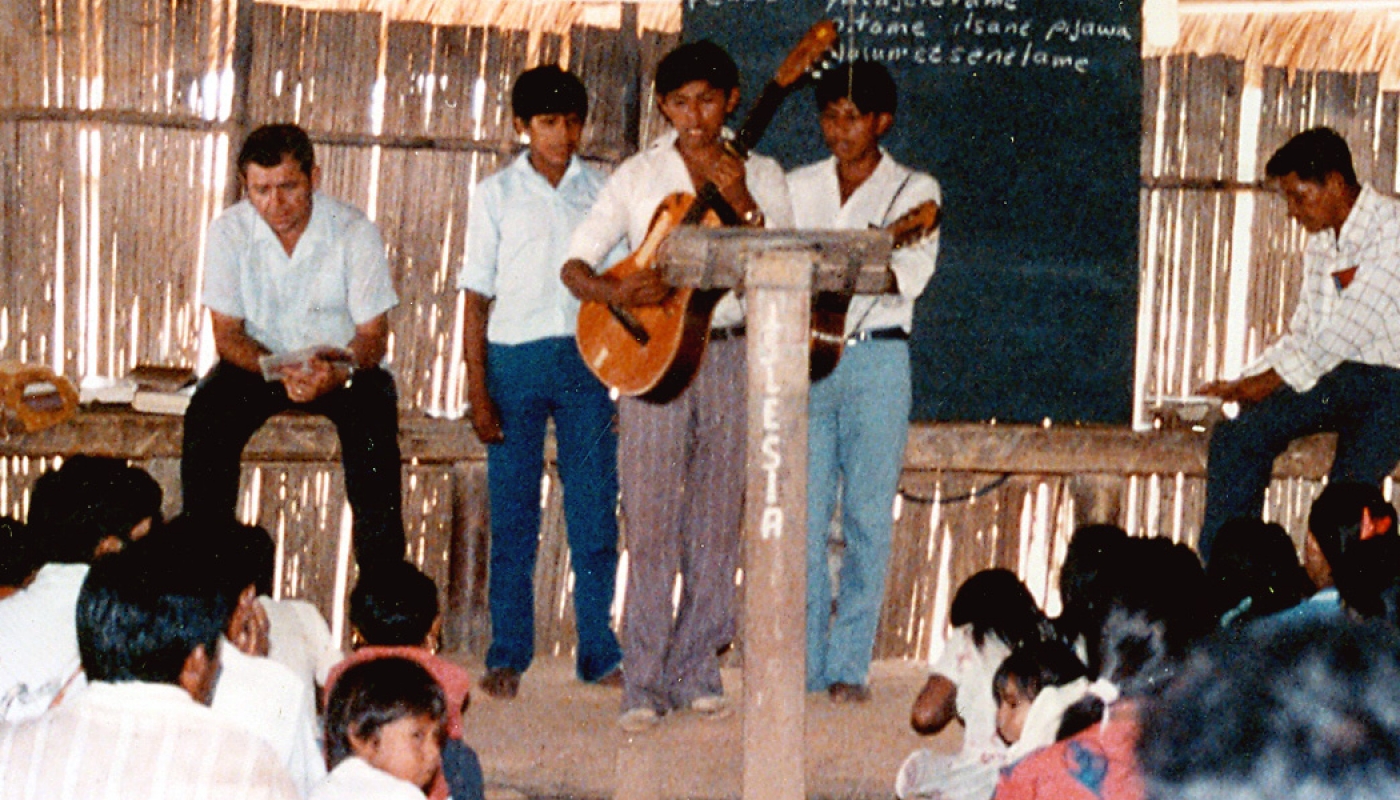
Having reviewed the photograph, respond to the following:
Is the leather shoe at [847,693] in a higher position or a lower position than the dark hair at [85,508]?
lower

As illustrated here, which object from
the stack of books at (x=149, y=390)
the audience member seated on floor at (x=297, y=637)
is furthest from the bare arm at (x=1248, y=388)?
the stack of books at (x=149, y=390)

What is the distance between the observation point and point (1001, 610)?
4.15 metres

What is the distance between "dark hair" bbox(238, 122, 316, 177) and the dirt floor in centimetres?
174

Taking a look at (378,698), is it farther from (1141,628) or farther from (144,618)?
(1141,628)

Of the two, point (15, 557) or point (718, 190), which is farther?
point (718, 190)

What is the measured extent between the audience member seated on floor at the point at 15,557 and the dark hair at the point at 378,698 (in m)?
1.13

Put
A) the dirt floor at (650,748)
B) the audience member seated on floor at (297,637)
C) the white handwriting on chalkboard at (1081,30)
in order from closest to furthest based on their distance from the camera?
the audience member seated on floor at (297,637)
the dirt floor at (650,748)
the white handwriting on chalkboard at (1081,30)

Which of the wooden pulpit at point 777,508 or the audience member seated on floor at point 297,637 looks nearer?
the wooden pulpit at point 777,508

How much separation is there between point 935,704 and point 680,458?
4.33 feet

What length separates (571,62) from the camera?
21.3 ft

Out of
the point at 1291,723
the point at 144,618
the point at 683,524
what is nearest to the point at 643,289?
the point at 683,524

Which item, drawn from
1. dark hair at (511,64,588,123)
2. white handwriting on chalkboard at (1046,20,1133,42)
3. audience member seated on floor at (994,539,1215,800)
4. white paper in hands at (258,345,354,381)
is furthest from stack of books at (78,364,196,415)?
audience member seated on floor at (994,539,1215,800)

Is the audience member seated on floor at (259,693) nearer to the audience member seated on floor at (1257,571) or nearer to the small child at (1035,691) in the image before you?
the small child at (1035,691)

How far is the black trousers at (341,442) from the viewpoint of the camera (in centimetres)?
570
